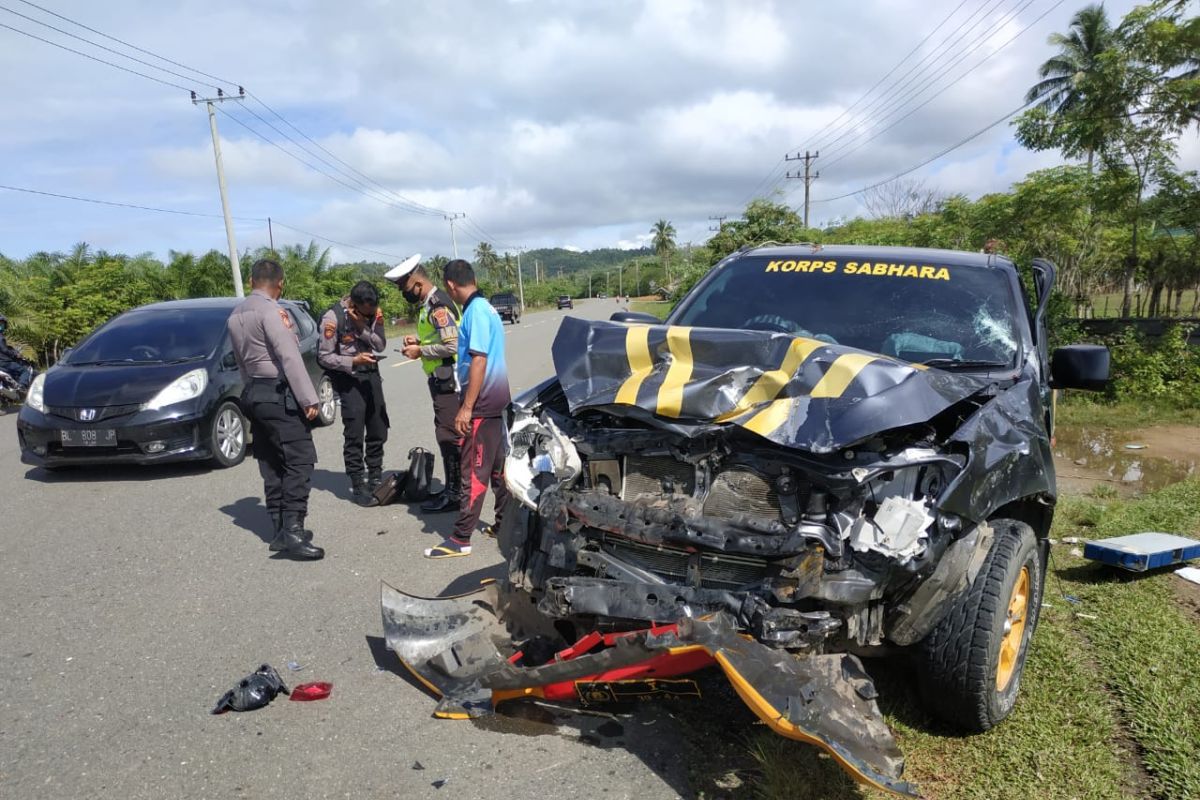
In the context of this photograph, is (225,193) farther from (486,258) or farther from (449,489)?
(486,258)

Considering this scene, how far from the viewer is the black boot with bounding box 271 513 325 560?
5.23m

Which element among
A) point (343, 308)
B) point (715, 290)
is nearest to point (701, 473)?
point (715, 290)

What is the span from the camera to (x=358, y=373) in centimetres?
641

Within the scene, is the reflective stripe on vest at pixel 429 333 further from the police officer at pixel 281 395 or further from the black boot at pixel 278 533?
the black boot at pixel 278 533

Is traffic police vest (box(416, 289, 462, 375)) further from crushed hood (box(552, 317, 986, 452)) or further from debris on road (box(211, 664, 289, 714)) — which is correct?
debris on road (box(211, 664, 289, 714))

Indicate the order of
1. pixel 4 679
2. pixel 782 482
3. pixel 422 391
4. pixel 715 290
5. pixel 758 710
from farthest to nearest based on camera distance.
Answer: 1. pixel 422 391
2. pixel 715 290
3. pixel 4 679
4. pixel 782 482
5. pixel 758 710

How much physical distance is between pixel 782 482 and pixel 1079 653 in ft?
6.96

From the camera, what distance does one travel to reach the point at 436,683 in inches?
137

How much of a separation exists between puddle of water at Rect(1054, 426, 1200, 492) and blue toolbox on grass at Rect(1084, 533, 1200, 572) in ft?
7.38

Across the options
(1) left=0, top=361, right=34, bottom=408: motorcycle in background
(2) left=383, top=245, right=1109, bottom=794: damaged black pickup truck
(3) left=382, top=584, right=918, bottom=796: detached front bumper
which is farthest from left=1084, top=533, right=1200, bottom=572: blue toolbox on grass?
(1) left=0, top=361, right=34, bottom=408: motorcycle in background

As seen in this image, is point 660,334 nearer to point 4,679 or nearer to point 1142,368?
point 4,679

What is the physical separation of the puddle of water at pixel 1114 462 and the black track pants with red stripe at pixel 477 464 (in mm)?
5116

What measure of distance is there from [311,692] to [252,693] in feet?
0.79

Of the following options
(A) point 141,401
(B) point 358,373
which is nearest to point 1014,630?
(B) point 358,373
